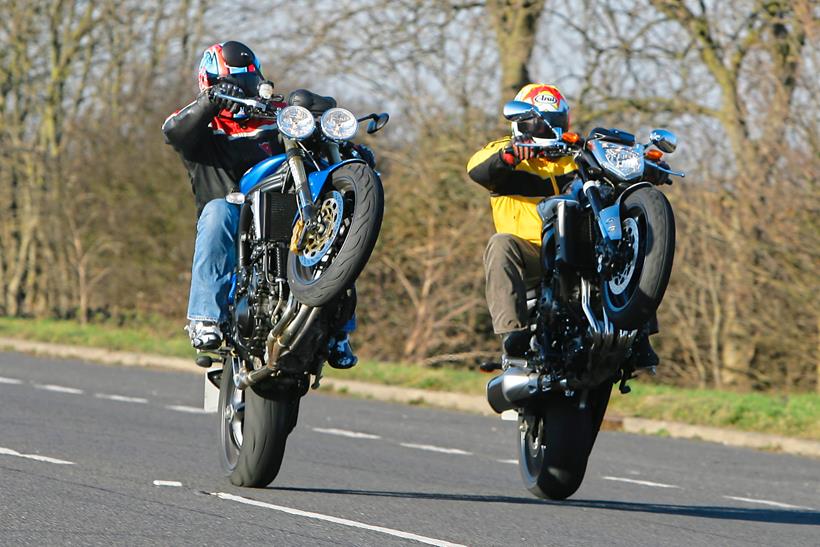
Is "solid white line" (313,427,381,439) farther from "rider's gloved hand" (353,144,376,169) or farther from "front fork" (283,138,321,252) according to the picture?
"front fork" (283,138,321,252)

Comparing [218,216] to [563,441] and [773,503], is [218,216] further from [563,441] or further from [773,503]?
[773,503]

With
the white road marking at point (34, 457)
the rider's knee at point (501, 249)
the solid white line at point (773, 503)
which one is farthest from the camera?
the solid white line at point (773, 503)

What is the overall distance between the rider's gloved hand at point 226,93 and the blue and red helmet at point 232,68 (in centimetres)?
22

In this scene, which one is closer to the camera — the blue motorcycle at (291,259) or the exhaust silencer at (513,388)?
the blue motorcycle at (291,259)

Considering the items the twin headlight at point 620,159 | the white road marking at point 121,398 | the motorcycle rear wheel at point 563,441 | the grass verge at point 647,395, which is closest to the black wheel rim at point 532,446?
the motorcycle rear wheel at point 563,441

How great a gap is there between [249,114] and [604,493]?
3.21m

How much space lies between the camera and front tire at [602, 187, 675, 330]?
21.6 ft

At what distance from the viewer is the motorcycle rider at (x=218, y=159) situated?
7277 millimetres

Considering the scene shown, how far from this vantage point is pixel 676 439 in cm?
1298

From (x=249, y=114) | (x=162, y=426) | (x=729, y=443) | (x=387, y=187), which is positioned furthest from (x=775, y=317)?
(x=249, y=114)

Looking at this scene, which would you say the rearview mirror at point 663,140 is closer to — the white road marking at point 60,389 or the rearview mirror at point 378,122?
the rearview mirror at point 378,122

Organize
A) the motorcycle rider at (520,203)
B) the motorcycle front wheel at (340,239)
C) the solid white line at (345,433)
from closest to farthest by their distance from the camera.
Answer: the motorcycle front wheel at (340,239) < the motorcycle rider at (520,203) < the solid white line at (345,433)

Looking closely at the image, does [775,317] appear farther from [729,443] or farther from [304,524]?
[304,524]

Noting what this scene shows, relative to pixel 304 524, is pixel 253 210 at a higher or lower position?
higher
